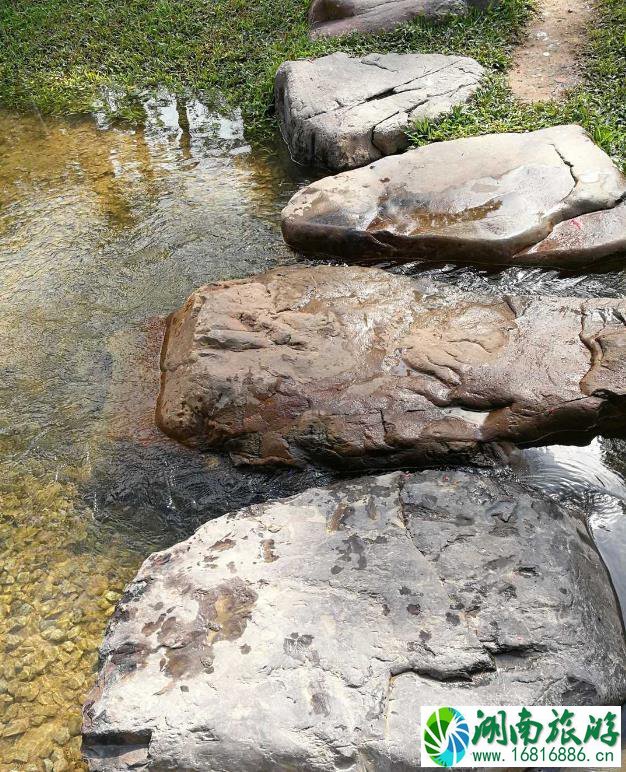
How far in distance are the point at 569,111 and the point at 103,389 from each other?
4.49 metres

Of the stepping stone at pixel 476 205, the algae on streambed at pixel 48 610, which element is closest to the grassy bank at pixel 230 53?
the stepping stone at pixel 476 205

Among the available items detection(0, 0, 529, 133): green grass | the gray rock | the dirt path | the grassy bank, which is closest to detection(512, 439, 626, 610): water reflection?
the gray rock

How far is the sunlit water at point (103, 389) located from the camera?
10.1 ft

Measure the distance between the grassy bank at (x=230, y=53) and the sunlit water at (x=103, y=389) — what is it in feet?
3.57

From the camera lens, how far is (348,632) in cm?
251

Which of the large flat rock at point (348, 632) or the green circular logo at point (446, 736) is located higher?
the large flat rock at point (348, 632)

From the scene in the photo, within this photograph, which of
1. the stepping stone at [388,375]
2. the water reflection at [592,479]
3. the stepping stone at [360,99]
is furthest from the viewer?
the stepping stone at [360,99]

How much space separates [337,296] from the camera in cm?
420

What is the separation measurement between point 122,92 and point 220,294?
5204mm

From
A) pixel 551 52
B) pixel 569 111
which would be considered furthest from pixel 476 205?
pixel 551 52

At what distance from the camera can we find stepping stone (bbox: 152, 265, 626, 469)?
3.38 m

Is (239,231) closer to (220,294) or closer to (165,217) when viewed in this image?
(165,217)

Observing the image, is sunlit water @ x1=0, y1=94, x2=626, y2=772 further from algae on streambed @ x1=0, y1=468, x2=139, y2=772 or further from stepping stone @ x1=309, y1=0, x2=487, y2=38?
stepping stone @ x1=309, y1=0, x2=487, y2=38

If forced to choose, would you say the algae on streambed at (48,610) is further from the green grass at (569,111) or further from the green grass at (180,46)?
the green grass at (180,46)
